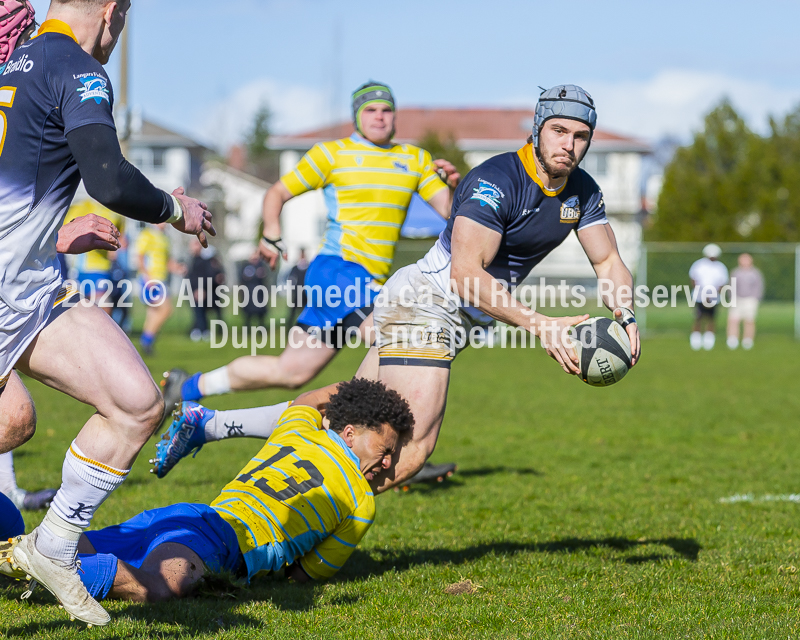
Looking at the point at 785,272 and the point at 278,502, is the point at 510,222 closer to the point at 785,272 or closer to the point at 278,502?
the point at 278,502

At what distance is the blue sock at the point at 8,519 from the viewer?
3.76 meters

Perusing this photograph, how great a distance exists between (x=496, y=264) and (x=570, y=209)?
47 cm

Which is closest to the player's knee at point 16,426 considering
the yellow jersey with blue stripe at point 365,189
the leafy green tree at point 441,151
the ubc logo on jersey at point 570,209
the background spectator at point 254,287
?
the ubc logo on jersey at point 570,209

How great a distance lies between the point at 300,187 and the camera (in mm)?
6160

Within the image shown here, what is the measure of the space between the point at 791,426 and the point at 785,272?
63.4 ft

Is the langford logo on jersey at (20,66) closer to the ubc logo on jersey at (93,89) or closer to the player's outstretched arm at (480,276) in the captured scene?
the ubc logo on jersey at (93,89)

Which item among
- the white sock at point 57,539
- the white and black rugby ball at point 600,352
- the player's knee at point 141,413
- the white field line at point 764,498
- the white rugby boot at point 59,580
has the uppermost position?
the white and black rugby ball at point 600,352

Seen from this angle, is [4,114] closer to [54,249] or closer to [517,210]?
[54,249]

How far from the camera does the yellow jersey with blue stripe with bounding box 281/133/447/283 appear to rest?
6.17 metres

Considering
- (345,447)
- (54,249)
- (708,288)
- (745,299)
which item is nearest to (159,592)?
(345,447)

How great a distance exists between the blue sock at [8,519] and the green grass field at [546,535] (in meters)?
0.30

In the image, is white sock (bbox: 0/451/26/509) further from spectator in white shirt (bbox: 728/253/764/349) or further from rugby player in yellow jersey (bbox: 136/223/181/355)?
spectator in white shirt (bbox: 728/253/764/349)

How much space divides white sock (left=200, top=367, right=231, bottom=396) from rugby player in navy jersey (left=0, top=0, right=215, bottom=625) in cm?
263

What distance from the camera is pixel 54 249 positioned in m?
3.33
